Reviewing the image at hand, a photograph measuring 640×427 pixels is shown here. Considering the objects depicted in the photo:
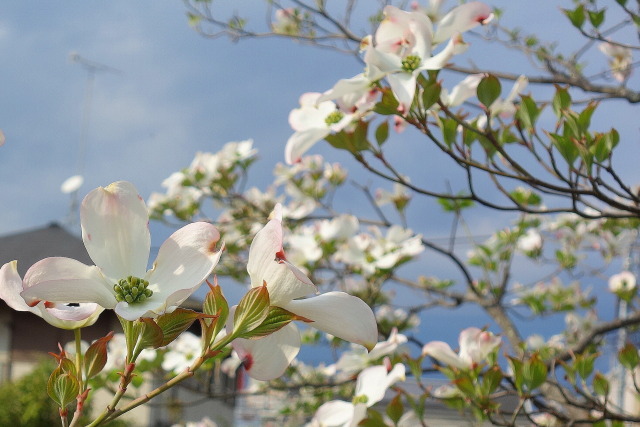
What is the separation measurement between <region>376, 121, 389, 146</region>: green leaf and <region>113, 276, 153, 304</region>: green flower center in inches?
30.8

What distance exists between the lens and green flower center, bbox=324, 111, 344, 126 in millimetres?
1166

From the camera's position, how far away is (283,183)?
298cm

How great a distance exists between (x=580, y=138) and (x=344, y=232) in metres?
1.15

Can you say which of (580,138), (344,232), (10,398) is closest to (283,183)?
(344,232)

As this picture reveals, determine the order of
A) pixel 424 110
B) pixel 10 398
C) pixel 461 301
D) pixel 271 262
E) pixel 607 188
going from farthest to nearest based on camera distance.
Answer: pixel 10 398 < pixel 461 301 < pixel 607 188 < pixel 424 110 < pixel 271 262

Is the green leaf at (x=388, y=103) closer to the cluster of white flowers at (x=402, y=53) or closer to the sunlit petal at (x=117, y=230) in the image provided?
the cluster of white flowers at (x=402, y=53)

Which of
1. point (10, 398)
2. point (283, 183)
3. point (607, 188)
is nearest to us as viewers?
point (607, 188)

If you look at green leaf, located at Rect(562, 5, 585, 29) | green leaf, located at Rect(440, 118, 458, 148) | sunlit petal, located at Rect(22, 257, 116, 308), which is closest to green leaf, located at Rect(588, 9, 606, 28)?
green leaf, located at Rect(562, 5, 585, 29)

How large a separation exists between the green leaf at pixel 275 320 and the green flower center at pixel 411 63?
583 millimetres

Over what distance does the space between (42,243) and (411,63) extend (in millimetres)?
13133

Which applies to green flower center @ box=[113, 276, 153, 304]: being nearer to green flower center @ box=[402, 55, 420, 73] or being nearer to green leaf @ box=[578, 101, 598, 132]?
green flower center @ box=[402, 55, 420, 73]

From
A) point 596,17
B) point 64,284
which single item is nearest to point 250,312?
point 64,284

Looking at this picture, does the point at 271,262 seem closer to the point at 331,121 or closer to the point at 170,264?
the point at 170,264

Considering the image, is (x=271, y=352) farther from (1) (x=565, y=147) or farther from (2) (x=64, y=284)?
(1) (x=565, y=147)
